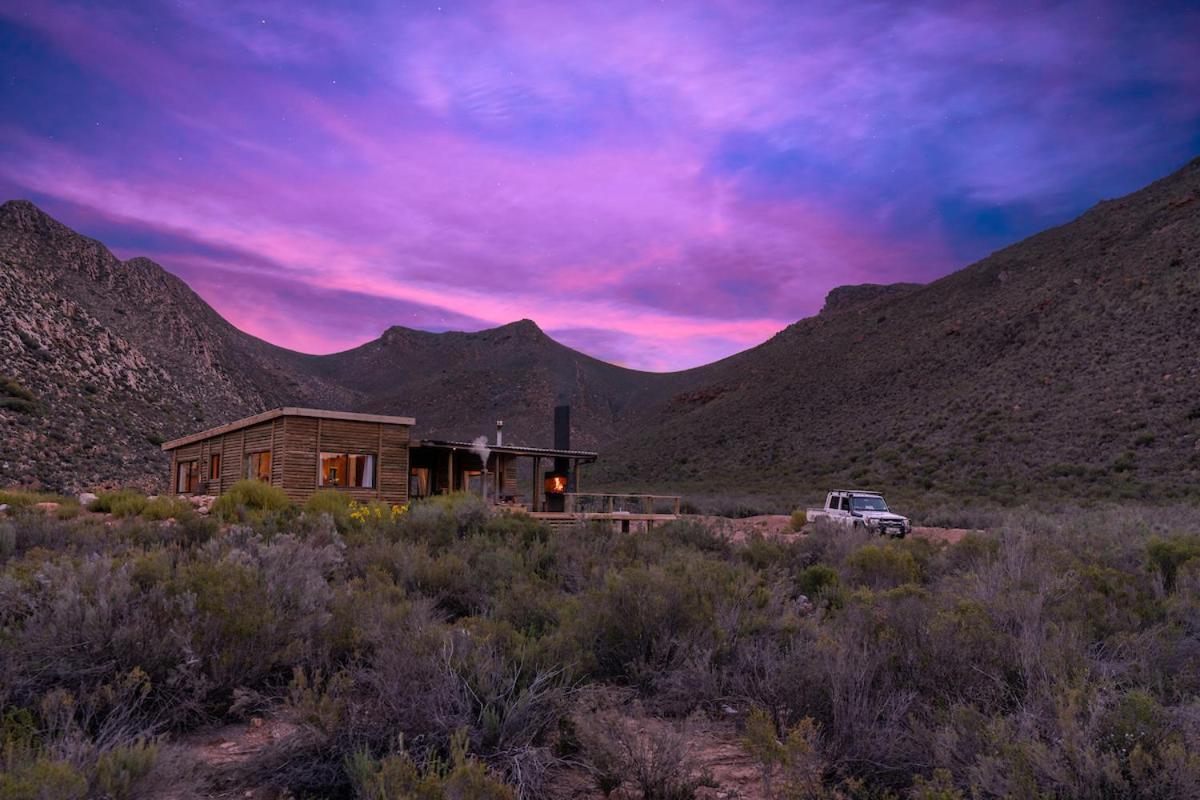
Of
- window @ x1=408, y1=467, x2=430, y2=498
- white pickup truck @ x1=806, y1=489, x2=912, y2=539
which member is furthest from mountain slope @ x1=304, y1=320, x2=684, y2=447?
white pickup truck @ x1=806, y1=489, x2=912, y2=539

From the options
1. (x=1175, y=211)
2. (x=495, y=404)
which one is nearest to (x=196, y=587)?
(x=1175, y=211)

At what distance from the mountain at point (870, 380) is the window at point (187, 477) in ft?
18.4

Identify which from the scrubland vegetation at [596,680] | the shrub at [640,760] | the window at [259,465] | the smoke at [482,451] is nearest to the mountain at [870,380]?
the window at [259,465]

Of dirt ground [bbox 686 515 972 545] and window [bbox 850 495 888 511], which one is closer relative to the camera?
dirt ground [bbox 686 515 972 545]

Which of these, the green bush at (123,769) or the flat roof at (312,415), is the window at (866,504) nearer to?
the flat roof at (312,415)

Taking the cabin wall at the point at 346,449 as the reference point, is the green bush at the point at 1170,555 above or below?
below

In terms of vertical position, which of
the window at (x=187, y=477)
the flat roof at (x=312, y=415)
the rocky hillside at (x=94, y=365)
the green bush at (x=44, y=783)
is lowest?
the green bush at (x=44, y=783)

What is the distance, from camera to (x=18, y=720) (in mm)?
4277

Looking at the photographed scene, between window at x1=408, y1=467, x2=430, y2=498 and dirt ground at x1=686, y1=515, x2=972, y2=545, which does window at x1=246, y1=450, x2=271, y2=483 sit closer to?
window at x1=408, y1=467, x2=430, y2=498

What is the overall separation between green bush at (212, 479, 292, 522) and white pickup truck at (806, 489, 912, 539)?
12368 mm

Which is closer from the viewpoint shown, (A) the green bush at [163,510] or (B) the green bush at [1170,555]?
(B) the green bush at [1170,555]

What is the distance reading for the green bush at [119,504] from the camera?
1345 centimetres

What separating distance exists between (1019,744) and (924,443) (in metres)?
39.0

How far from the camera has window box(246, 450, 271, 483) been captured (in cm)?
2302
